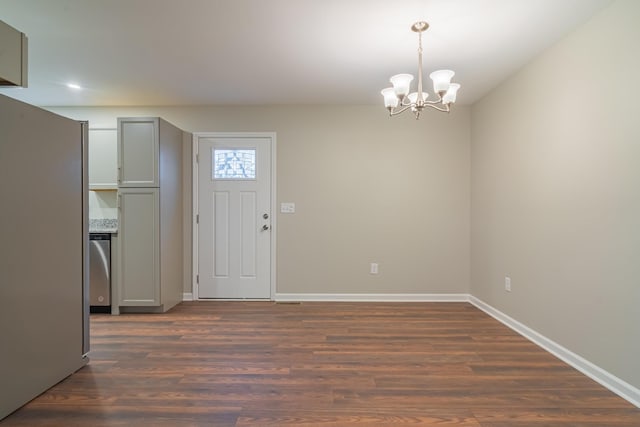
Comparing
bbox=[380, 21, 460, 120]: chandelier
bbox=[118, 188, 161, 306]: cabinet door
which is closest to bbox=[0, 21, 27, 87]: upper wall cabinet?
bbox=[118, 188, 161, 306]: cabinet door

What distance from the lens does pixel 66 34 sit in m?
2.37

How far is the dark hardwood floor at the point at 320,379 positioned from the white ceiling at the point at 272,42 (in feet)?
7.82

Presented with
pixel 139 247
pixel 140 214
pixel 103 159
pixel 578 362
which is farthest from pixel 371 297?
pixel 103 159

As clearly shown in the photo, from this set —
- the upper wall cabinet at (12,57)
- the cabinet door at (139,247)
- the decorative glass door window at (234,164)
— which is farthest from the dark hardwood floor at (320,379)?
the upper wall cabinet at (12,57)

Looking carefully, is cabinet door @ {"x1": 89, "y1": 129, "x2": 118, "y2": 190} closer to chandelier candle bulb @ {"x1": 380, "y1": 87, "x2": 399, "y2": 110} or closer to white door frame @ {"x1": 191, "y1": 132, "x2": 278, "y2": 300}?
white door frame @ {"x1": 191, "y1": 132, "x2": 278, "y2": 300}

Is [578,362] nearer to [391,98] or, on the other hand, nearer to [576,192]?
[576,192]

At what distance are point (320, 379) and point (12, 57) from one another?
2612 mm

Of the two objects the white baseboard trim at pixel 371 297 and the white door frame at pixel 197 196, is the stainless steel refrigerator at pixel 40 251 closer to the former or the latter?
the white door frame at pixel 197 196

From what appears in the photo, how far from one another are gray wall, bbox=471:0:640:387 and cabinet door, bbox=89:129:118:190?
4265 mm

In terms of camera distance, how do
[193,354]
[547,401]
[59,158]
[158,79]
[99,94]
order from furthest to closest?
[99,94] → [158,79] → [193,354] → [59,158] → [547,401]

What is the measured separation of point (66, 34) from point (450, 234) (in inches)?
162

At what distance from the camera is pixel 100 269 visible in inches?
134

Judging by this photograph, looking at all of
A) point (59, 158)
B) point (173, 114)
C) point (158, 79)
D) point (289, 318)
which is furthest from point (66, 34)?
point (289, 318)

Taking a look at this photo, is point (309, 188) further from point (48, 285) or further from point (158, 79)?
point (48, 285)
